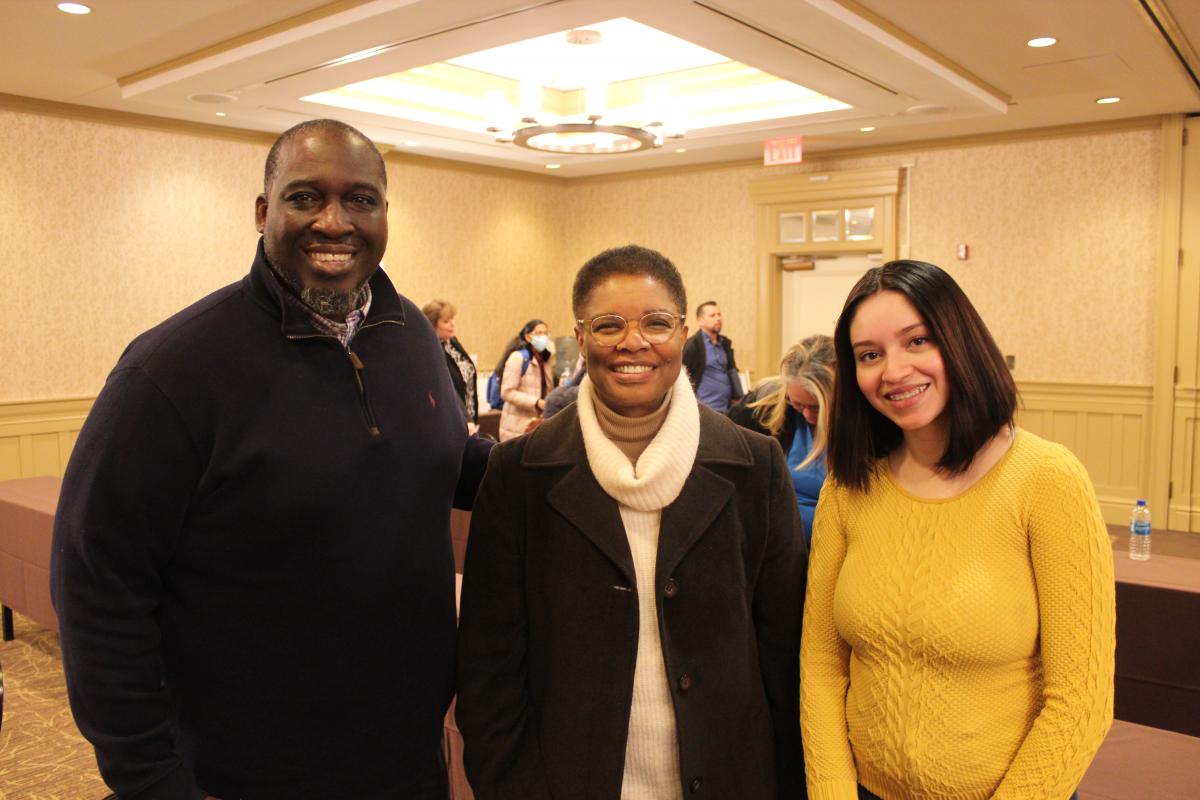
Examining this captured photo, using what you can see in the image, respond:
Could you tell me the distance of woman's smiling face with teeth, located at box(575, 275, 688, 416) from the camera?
1.46 m

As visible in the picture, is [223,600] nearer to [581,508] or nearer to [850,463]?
[581,508]

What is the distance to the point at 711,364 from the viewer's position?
787cm

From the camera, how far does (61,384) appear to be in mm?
6730

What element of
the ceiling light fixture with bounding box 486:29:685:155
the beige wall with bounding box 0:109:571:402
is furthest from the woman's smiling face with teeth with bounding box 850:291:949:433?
the beige wall with bounding box 0:109:571:402

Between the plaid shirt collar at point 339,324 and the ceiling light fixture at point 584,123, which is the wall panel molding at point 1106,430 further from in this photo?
the plaid shirt collar at point 339,324

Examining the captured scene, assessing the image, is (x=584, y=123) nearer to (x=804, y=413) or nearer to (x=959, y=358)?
(x=804, y=413)

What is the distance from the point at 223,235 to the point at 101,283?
3.48 feet

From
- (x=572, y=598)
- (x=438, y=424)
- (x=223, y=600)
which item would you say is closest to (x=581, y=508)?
(x=572, y=598)

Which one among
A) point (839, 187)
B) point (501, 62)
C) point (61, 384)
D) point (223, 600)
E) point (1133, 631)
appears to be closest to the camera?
point (223, 600)

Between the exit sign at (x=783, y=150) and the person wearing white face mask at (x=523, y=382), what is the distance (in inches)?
108

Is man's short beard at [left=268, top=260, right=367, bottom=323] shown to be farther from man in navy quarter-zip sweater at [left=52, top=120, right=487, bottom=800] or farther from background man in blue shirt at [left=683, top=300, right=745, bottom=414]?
background man in blue shirt at [left=683, top=300, right=745, bottom=414]

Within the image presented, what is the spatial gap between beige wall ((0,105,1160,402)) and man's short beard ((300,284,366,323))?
6181mm

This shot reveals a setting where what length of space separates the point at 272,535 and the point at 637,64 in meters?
6.76

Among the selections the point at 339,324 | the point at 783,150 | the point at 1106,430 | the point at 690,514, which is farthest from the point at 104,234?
the point at 1106,430
